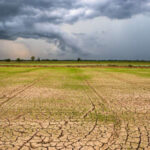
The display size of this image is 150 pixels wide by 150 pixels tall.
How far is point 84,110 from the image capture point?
614cm

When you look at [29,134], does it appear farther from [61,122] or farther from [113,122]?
[113,122]

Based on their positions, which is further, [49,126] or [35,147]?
[49,126]

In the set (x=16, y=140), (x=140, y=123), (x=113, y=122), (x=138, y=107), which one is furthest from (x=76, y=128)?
(x=138, y=107)

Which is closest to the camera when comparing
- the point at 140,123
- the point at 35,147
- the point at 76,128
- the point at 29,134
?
the point at 35,147

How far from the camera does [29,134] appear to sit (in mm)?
4059

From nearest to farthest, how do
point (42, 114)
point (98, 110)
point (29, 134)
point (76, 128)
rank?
1. point (29, 134)
2. point (76, 128)
3. point (42, 114)
4. point (98, 110)

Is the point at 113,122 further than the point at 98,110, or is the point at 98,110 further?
the point at 98,110

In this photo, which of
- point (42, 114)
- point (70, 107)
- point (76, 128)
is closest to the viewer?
point (76, 128)

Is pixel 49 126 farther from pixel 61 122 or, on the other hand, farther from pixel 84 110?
pixel 84 110

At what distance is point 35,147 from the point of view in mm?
3465

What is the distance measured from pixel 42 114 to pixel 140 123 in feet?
10.7

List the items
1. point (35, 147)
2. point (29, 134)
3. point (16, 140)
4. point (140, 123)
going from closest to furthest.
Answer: point (35, 147)
point (16, 140)
point (29, 134)
point (140, 123)

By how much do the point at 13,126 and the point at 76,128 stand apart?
5.92 ft

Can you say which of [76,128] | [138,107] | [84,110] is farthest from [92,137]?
[138,107]
